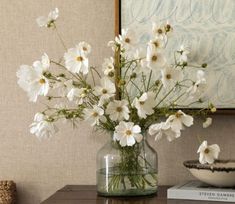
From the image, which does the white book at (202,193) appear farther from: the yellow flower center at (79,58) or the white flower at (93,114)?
the yellow flower center at (79,58)

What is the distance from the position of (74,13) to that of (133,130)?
0.57 m

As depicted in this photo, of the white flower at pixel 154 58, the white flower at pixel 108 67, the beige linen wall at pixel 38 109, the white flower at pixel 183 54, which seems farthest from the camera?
the beige linen wall at pixel 38 109

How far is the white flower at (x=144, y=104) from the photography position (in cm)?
129

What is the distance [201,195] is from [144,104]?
0.29 m

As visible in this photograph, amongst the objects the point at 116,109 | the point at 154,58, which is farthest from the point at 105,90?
the point at 154,58

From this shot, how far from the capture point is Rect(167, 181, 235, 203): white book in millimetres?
1317

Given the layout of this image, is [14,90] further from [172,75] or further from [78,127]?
[172,75]

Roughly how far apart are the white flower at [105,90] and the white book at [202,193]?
31cm

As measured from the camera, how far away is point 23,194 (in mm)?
1727

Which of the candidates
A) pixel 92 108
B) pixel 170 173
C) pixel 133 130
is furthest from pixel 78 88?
pixel 170 173

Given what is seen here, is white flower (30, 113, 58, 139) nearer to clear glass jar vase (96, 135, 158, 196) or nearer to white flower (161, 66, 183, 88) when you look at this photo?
clear glass jar vase (96, 135, 158, 196)

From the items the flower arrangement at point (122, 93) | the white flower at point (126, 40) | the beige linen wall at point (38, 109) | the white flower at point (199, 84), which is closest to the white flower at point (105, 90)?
the flower arrangement at point (122, 93)

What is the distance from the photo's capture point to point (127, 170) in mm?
1393

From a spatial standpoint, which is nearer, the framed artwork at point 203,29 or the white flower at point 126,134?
the white flower at point 126,134
